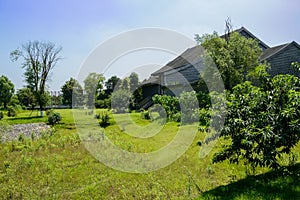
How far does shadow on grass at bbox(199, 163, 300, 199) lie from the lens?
12.4ft

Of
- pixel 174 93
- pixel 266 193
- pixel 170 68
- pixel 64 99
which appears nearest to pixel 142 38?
pixel 266 193

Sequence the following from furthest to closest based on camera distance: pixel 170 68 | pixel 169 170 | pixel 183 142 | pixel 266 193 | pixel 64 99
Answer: pixel 64 99
pixel 170 68
pixel 183 142
pixel 169 170
pixel 266 193

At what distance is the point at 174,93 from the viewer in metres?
22.2

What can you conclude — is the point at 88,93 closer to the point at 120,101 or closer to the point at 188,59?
the point at 120,101

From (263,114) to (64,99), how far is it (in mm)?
45943

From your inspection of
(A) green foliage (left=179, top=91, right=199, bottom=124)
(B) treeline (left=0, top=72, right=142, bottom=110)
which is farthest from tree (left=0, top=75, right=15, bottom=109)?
(A) green foliage (left=179, top=91, right=199, bottom=124)

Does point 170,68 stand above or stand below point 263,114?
above

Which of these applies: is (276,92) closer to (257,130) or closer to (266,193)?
(257,130)

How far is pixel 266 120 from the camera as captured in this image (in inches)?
170

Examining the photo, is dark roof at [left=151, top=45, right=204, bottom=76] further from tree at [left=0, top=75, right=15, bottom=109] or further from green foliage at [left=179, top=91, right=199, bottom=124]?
tree at [left=0, top=75, right=15, bottom=109]

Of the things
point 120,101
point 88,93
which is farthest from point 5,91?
point 120,101

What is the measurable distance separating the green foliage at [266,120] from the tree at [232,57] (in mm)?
11007

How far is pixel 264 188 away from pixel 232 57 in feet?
42.4

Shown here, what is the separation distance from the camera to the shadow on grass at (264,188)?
149 inches
